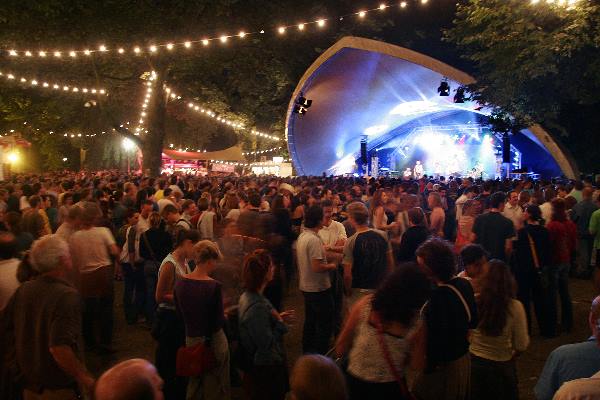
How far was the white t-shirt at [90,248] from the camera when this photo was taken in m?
6.19

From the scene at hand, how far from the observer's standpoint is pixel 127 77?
83.4 feet

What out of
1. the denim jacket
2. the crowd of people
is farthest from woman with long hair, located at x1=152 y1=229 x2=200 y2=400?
the denim jacket

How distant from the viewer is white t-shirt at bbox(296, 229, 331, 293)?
5.80 m

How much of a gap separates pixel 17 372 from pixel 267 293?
104 inches

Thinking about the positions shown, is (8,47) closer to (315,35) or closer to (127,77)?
(127,77)

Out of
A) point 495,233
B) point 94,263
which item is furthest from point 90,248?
point 495,233

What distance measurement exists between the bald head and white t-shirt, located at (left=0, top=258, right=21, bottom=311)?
Answer: 8.02 feet

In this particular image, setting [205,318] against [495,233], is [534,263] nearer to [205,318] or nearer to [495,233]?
[495,233]

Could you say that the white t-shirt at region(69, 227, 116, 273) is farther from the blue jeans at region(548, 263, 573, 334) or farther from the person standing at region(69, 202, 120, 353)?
the blue jeans at region(548, 263, 573, 334)

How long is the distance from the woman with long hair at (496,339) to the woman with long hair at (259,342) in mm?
1361

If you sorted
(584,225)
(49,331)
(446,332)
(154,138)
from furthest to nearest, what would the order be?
(154,138) → (584,225) → (446,332) → (49,331)

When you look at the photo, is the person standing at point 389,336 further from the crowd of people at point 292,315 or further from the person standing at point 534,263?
the person standing at point 534,263

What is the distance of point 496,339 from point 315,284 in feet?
7.52

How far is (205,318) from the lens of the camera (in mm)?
4059
